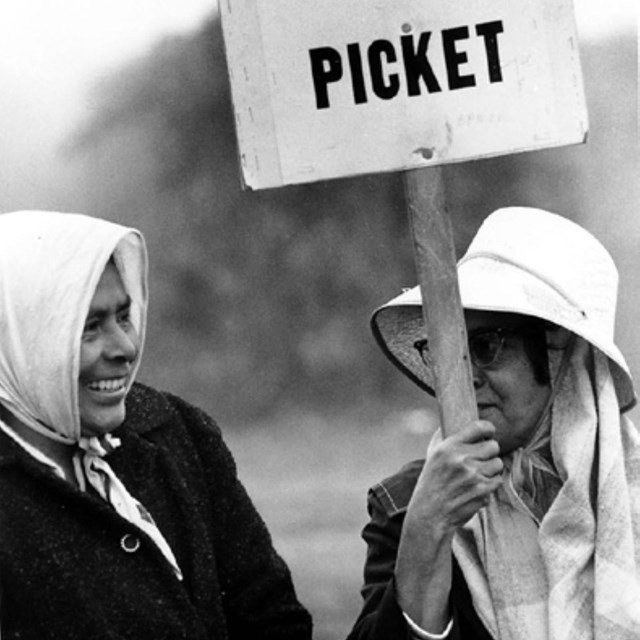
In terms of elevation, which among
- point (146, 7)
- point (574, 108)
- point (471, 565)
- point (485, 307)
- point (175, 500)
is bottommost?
point (471, 565)

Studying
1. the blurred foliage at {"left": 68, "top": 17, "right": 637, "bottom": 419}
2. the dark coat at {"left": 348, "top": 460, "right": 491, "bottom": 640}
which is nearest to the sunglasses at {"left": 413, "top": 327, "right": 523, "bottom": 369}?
the dark coat at {"left": 348, "top": 460, "right": 491, "bottom": 640}

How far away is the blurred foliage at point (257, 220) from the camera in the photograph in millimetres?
4211

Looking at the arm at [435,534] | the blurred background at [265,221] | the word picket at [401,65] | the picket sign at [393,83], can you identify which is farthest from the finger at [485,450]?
the blurred background at [265,221]

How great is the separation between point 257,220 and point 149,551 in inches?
62.2

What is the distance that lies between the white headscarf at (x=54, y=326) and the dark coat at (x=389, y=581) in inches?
13.7

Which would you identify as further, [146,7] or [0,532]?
[146,7]

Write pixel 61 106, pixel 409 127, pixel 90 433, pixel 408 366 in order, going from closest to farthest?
pixel 409 127 < pixel 90 433 < pixel 408 366 < pixel 61 106

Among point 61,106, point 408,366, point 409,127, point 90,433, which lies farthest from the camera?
point 61,106

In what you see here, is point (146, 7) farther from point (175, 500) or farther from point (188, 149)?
point (175, 500)

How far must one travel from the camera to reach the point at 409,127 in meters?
2.69

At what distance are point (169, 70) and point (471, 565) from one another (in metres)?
1.67

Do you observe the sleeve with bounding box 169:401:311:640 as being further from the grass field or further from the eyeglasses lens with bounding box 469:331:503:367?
the grass field

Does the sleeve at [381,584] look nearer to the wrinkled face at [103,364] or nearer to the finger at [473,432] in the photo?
the finger at [473,432]

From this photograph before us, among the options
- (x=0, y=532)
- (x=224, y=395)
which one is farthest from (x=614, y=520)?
(x=224, y=395)
